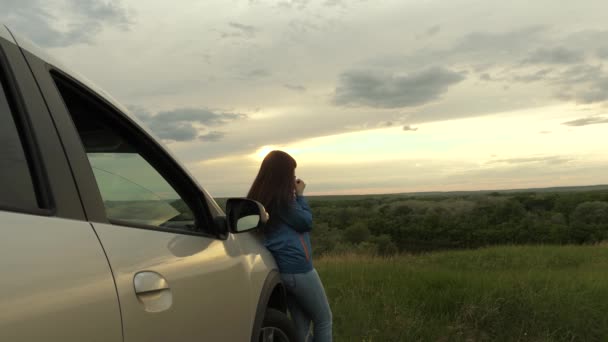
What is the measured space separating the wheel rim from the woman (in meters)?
0.51

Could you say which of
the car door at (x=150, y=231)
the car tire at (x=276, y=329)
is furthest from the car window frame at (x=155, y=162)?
the car tire at (x=276, y=329)

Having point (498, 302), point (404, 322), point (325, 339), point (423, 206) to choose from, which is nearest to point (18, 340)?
point (325, 339)

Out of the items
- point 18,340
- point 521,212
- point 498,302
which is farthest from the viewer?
point 521,212

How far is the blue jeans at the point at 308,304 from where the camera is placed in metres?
3.68

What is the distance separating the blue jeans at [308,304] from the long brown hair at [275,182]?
18.1 inches

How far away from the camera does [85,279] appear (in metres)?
1.42

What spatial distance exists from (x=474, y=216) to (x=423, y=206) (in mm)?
8786

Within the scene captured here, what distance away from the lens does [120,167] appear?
2.23 metres

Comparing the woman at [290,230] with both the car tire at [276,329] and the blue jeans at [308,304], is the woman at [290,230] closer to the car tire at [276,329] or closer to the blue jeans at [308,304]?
the blue jeans at [308,304]

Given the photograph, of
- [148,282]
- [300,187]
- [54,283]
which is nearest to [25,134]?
[54,283]

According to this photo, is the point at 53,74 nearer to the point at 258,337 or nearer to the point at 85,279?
the point at 85,279

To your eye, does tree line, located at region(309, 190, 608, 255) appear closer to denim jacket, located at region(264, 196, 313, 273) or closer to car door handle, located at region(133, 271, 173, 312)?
denim jacket, located at region(264, 196, 313, 273)

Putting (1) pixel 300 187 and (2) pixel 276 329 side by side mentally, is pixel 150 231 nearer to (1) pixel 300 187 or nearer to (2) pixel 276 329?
(2) pixel 276 329

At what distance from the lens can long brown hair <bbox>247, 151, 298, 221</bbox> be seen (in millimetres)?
3689
